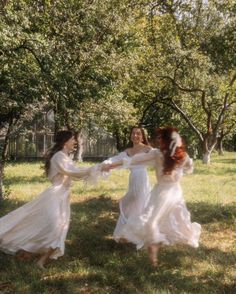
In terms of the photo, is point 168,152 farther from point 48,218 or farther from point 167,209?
point 48,218

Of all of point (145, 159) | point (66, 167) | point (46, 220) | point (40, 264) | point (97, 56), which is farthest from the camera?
point (97, 56)

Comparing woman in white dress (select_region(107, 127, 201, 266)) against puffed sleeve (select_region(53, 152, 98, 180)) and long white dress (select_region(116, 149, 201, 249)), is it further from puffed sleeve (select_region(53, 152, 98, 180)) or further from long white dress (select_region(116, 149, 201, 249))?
puffed sleeve (select_region(53, 152, 98, 180))

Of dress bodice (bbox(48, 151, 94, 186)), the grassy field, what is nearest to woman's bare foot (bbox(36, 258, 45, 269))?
the grassy field

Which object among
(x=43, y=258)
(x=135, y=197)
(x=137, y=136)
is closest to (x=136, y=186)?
(x=135, y=197)

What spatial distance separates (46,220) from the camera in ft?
24.9

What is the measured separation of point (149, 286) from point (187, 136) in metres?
36.9

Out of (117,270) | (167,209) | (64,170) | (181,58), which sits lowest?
(117,270)

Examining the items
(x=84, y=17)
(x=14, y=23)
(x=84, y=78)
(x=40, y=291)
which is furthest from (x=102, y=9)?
(x=40, y=291)

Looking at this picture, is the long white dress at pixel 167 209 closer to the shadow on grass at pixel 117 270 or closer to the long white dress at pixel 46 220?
the shadow on grass at pixel 117 270

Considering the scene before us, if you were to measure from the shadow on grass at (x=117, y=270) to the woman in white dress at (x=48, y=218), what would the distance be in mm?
317

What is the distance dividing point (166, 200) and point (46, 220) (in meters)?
2.13

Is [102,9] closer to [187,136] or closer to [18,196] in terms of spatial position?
[18,196]

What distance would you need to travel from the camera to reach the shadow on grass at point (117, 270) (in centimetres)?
682

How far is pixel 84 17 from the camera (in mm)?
13555
